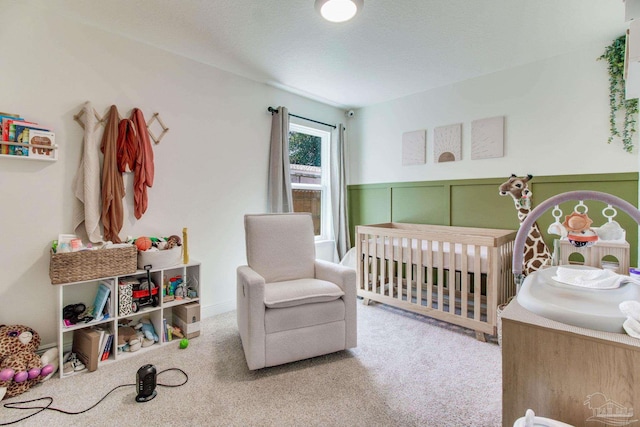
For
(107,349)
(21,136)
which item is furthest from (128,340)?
(21,136)

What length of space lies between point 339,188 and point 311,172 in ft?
1.46

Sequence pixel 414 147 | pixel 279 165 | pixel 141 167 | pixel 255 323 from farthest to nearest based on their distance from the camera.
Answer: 1. pixel 414 147
2. pixel 279 165
3. pixel 141 167
4. pixel 255 323

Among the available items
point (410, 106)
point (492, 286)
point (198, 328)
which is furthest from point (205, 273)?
point (410, 106)

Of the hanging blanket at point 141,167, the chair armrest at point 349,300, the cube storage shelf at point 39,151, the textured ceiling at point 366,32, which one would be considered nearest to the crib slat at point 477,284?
the chair armrest at point 349,300

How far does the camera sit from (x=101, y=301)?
206 centimetres

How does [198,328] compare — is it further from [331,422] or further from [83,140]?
[83,140]

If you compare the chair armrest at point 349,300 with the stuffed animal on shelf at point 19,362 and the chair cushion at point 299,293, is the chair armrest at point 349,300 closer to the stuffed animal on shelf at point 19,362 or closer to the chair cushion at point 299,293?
the chair cushion at point 299,293

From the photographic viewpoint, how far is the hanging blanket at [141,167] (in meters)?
2.38

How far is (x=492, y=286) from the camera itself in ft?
7.61

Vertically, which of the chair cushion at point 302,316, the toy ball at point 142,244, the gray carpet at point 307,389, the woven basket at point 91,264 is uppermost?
the toy ball at point 142,244

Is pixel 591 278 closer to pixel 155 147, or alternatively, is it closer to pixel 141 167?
pixel 141 167

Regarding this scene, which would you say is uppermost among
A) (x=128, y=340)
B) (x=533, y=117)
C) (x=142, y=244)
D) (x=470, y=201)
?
(x=533, y=117)

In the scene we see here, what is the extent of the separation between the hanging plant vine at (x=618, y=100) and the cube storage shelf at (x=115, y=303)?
362 cm

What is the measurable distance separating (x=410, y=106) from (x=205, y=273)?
3.04 m
